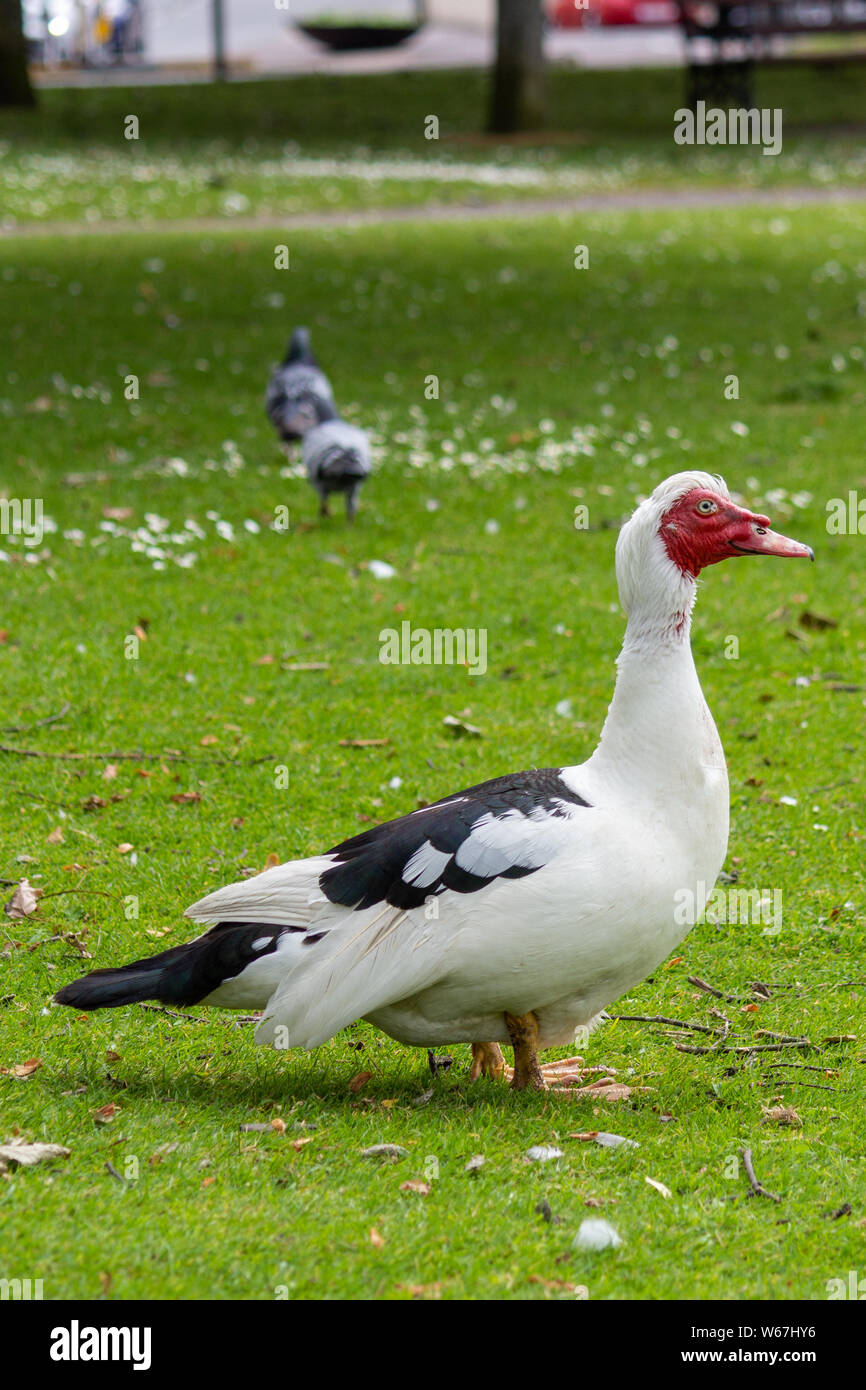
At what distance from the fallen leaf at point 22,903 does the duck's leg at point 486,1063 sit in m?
1.94

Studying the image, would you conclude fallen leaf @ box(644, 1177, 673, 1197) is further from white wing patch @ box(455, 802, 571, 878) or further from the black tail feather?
the black tail feather

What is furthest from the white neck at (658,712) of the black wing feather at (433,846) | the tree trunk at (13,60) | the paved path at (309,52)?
the paved path at (309,52)

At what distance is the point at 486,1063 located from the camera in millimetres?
5121

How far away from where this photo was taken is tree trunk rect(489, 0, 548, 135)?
2783 centimetres

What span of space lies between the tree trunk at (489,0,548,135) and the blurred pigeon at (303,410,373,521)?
771 inches

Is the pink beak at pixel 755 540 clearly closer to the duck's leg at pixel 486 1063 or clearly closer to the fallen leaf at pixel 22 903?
the duck's leg at pixel 486 1063

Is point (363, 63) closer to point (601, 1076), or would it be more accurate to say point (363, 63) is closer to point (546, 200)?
point (546, 200)

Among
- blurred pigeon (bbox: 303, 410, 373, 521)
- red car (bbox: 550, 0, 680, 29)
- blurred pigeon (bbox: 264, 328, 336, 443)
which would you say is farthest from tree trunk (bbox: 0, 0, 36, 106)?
blurred pigeon (bbox: 303, 410, 373, 521)

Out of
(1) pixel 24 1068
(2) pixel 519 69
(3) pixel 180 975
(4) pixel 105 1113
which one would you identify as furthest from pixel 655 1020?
(2) pixel 519 69

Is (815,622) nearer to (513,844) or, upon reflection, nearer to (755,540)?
(755,540)

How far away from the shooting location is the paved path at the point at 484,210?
21.7 metres

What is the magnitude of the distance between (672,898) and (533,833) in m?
0.46

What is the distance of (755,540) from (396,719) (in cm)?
351

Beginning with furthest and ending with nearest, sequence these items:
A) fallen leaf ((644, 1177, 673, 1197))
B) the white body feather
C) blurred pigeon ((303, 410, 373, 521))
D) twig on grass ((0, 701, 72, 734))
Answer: blurred pigeon ((303, 410, 373, 521)) < twig on grass ((0, 701, 72, 734)) < the white body feather < fallen leaf ((644, 1177, 673, 1197))
